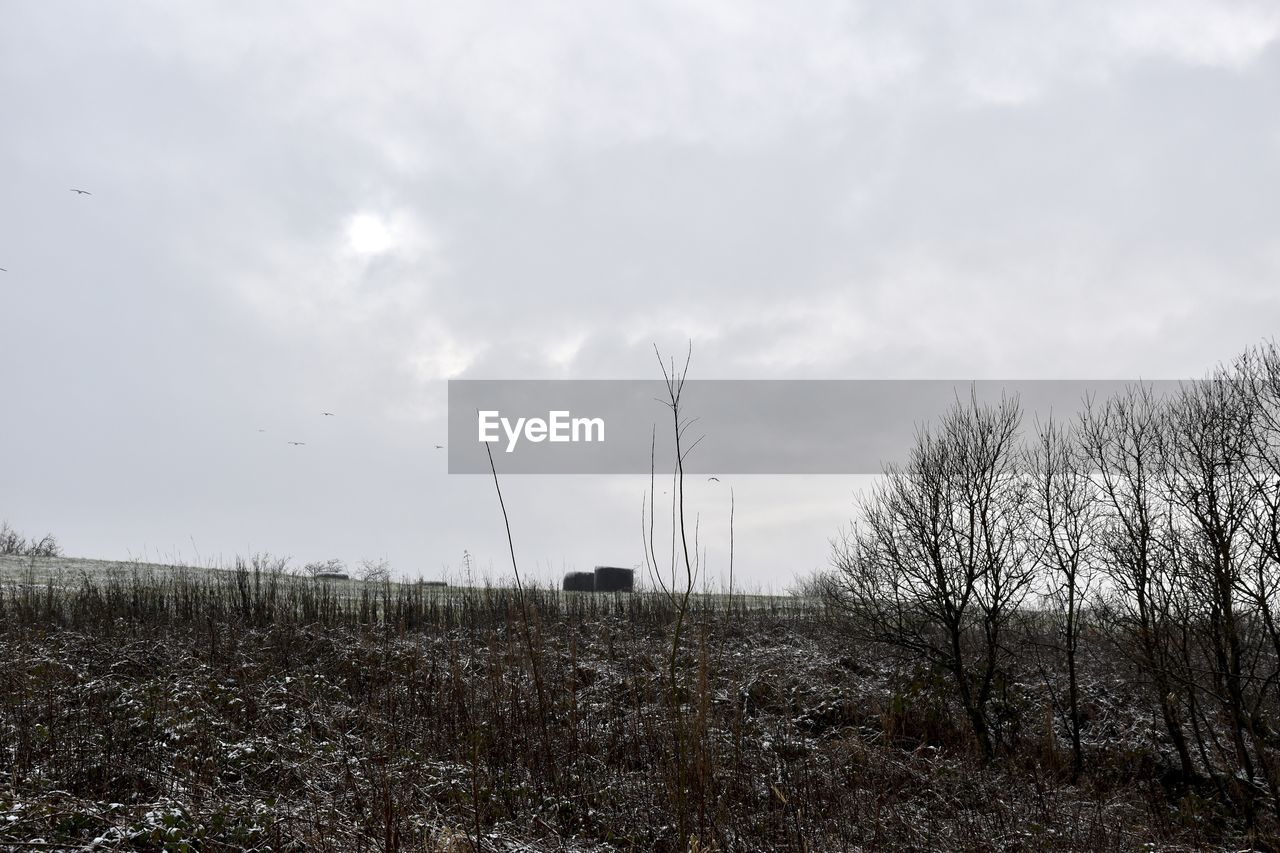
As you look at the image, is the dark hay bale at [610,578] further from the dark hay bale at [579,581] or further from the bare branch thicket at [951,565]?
the bare branch thicket at [951,565]

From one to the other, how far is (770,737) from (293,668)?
24.3ft

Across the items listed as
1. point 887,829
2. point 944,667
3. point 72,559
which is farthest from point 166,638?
point 72,559

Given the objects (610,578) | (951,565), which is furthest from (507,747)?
(610,578)

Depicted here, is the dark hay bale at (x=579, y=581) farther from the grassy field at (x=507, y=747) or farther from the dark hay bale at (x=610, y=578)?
the grassy field at (x=507, y=747)

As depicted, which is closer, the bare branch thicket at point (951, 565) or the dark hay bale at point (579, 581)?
the bare branch thicket at point (951, 565)

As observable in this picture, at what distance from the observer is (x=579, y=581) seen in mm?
35969

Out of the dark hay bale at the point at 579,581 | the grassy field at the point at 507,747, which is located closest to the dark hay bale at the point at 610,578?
the dark hay bale at the point at 579,581

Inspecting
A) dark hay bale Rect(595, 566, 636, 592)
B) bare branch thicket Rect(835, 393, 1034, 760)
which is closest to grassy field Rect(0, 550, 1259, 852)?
bare branch thicket Rect(835, 393, 1034, 760)

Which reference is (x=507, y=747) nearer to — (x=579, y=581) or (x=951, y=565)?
(x=951, y=565)

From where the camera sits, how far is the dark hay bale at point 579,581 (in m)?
35.9

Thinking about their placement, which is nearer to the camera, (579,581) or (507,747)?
(507,747)

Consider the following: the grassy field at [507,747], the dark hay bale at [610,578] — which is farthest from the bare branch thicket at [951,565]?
the dark hay bale at [610,578]

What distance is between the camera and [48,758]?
7520 mm

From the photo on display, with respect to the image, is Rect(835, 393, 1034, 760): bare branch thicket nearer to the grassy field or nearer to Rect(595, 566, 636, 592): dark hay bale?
the grassy field
